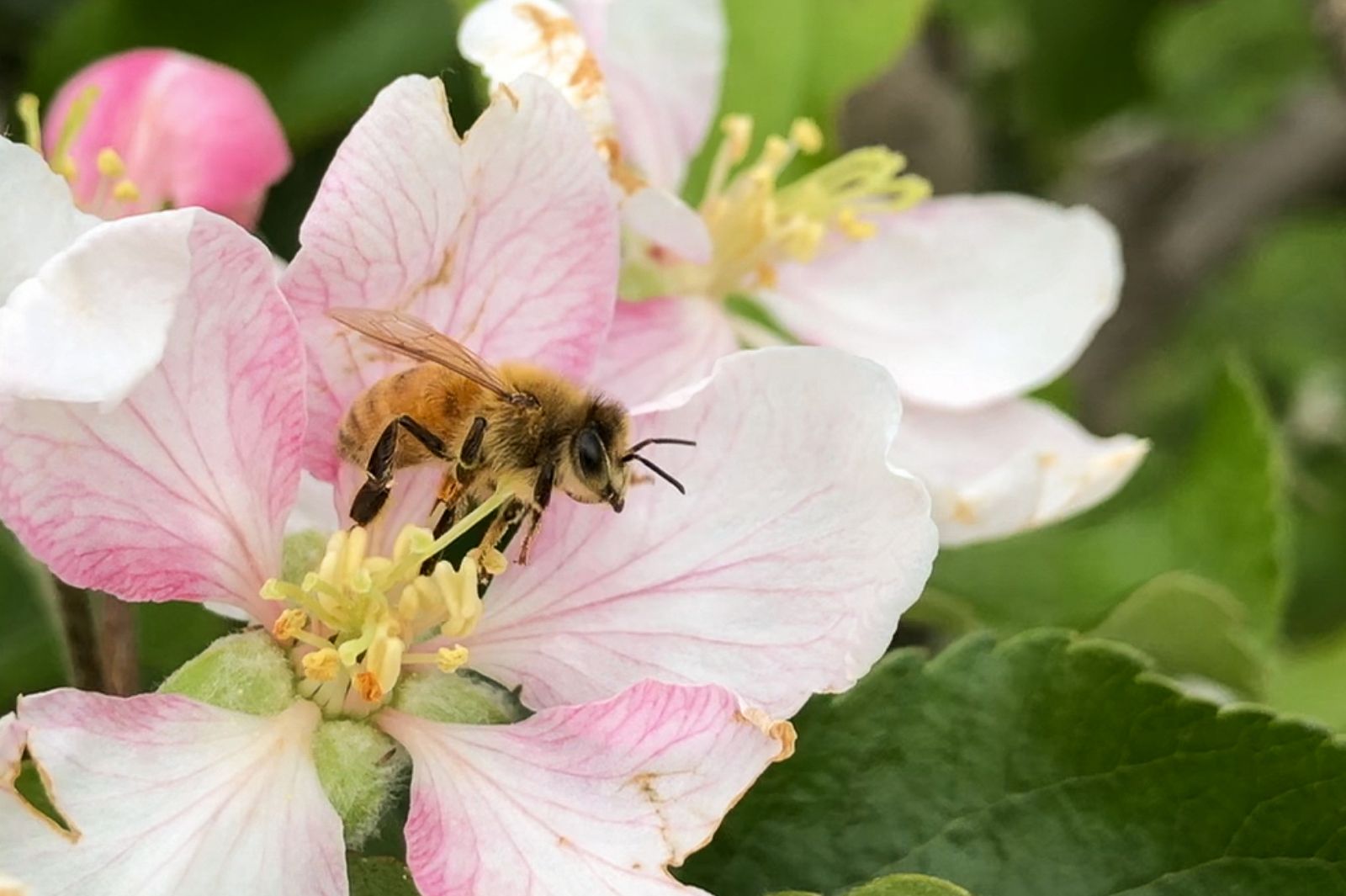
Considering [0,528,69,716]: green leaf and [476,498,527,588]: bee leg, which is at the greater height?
[476,498,527,588]: bee leg

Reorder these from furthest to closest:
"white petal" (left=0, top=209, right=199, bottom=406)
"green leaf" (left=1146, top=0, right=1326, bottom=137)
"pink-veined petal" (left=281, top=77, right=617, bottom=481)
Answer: "green leaf" (left=1146, top=0, right=1326, bottom=137)
"pink-veined petal" (left=281, top=77, right=617, bottom=481)
"white petal" (left=0, top=209, right=199, bottom=406)

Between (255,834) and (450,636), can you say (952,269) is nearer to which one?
(450,636)

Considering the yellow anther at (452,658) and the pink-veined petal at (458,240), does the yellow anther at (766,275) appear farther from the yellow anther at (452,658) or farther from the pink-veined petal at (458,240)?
the yellow anther at (452,658)

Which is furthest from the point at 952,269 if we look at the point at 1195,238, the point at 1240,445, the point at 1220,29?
the point at 1195,238

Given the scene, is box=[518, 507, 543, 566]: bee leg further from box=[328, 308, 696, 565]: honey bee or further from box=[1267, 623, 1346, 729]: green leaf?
box=[1267, 623, 1346, 729]: green leaf

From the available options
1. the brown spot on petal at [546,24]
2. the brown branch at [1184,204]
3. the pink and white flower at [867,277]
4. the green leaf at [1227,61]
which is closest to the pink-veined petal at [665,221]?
the pink and white flower at [867,277]

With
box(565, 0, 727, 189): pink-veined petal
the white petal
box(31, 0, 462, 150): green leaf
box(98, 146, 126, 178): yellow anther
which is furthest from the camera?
box(31, 0, 462, 150): green leaf

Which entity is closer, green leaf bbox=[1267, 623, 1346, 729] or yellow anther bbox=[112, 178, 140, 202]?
yellow anther bbox=[112, 178, 140, 202]

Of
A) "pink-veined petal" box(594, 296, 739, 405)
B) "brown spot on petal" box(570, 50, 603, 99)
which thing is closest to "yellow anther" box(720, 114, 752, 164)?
"pink-veined petal" box(594, 296, 739, 405)
